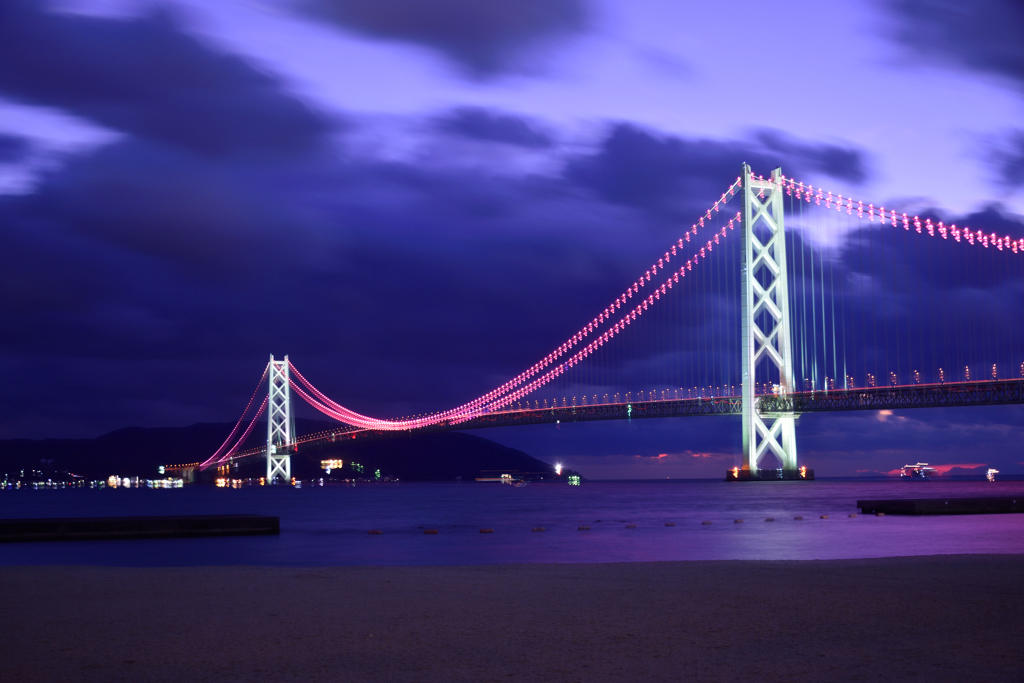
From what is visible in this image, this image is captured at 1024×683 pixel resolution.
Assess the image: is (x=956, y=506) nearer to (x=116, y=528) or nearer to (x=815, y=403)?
(x=116, y=528)

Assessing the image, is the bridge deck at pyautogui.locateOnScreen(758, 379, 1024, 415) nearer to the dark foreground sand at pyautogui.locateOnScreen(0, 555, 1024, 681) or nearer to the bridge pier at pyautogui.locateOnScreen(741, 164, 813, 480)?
the bridge pier at pyautogui.locateOnScreen(741, 164, 813, 480)

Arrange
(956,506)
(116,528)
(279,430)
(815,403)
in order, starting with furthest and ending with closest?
(279,430), (815,403), (956,506), (116,528)

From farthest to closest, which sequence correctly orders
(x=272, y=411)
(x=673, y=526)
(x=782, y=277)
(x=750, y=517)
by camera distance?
(x=272, y=411)
(x=782, y=277)
(x=750, y=517)
(x=673, y=526)

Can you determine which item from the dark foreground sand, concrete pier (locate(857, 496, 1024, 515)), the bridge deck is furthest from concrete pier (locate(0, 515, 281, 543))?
the bridge deck

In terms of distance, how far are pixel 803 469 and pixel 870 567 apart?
157ft

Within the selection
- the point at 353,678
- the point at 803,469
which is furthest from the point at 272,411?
the point at 353,678

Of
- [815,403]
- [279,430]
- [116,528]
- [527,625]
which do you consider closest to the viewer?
[527,625]

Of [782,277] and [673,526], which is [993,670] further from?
[782,277]

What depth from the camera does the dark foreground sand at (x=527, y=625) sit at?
5551 millimetres

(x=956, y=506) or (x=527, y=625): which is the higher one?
(x=527, y=625)

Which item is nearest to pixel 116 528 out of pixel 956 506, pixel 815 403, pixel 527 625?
pixel 527 625

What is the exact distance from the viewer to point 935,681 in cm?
513

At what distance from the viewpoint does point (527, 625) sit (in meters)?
7.09

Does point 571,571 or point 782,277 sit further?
point 782,277
